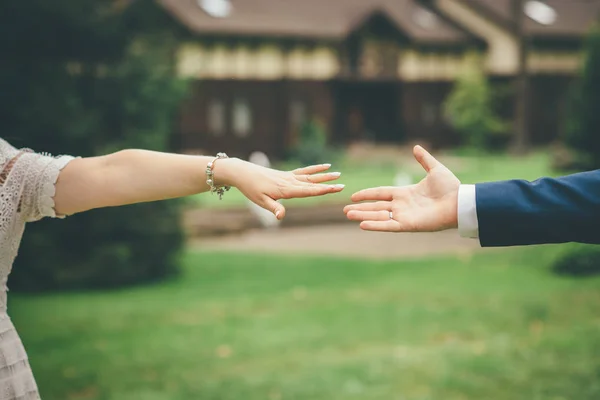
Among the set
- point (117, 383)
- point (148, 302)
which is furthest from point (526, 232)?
point (148, 302)

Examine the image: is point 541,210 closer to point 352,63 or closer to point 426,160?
point 426,160

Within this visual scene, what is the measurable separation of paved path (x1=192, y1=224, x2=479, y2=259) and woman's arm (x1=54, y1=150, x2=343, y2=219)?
38.1 ft

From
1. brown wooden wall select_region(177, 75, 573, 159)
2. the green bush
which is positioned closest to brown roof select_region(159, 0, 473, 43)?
brown wooden wall select_region(177, 75, 573, 159)

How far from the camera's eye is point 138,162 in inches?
119

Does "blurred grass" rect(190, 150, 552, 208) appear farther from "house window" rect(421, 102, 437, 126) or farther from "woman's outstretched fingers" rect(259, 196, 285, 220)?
"woman's outstretched fingers" rect(259, 196, 285, 220)

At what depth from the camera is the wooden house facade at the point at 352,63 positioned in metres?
37.4

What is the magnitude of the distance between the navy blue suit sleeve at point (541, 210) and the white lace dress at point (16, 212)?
64.0 inches

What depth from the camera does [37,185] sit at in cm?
293

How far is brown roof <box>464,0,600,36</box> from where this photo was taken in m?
45.9

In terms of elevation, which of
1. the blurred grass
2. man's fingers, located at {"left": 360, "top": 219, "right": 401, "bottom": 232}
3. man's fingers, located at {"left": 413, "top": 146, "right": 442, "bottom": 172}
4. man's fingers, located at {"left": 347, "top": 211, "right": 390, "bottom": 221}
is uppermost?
the blurred grass

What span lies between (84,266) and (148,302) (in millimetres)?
1627

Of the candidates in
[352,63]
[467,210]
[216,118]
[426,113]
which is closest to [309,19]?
[352,63]

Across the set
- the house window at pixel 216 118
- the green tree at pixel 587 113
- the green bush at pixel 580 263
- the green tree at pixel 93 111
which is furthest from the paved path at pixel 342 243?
the house window at pixel 216 118

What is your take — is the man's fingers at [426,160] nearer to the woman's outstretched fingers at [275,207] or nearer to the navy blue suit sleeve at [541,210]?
the navy blue suit sleeve at [541,210]
